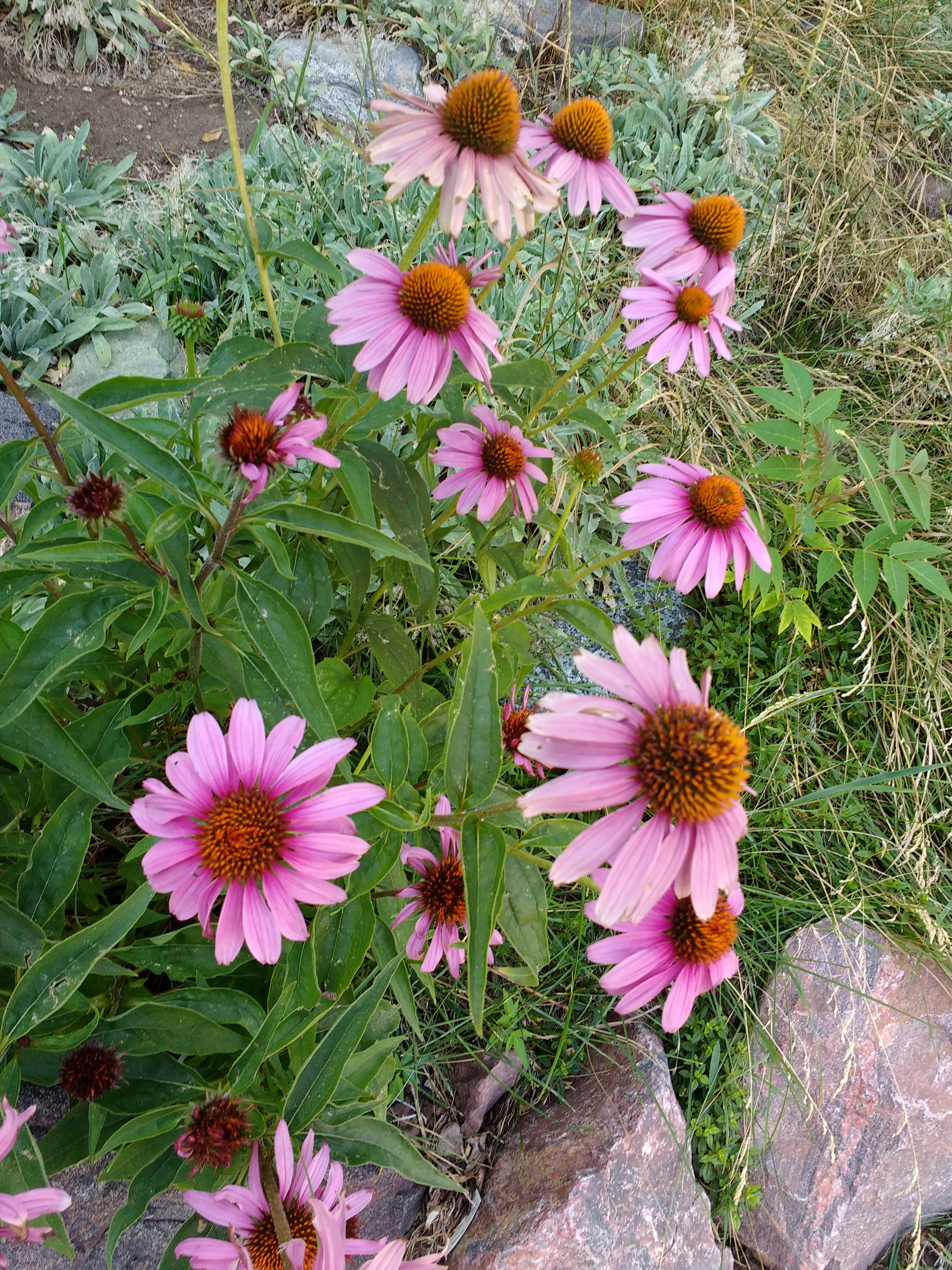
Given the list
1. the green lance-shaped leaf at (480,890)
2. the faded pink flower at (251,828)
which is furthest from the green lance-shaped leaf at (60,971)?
the green lance-shaped leaf at (480,890)

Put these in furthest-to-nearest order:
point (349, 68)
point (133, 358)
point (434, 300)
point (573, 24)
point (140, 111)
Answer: point (573, 24)
point (349, 68)
point (140, 111)
point (133, 358)
point (434, 300)

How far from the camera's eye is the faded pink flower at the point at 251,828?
83cm

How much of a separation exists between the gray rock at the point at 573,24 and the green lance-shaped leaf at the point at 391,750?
3354mm

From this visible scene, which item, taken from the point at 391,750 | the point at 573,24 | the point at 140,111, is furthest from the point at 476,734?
the point at 573,24

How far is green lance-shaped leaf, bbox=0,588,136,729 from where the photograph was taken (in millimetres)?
875

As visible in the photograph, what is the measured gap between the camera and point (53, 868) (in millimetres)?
987

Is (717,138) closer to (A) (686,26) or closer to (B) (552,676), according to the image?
(A) (686,26)

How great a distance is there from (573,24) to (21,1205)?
13.8ft

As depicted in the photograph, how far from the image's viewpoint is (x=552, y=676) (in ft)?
7.17

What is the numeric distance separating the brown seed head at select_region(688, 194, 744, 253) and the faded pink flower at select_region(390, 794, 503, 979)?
0.93 metres

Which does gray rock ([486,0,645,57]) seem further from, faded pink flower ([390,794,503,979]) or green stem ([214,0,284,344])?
faded pink flower ([390,794,503,979])

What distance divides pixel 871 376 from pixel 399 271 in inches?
97.6

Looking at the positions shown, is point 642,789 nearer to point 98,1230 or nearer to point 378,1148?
point 378,1148

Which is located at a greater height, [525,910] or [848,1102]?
[525,910]
